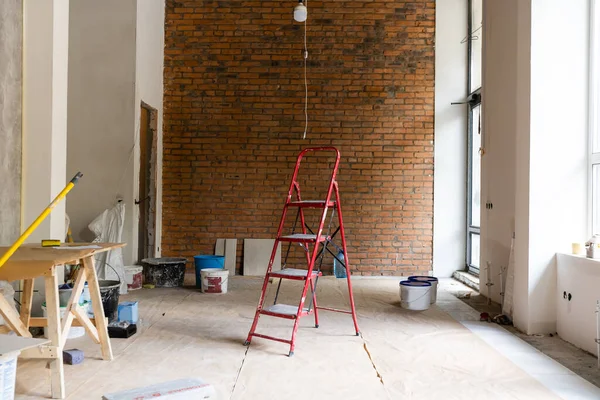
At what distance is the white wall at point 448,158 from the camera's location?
7.12 metres

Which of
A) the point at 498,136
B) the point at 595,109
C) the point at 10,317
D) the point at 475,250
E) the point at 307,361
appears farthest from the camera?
the point at 475,250

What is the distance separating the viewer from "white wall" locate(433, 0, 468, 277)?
7.12 m

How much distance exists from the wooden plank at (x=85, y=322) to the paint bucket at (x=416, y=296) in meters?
2.86

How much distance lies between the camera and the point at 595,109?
158 inches

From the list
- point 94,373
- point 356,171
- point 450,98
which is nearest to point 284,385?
point 94,373

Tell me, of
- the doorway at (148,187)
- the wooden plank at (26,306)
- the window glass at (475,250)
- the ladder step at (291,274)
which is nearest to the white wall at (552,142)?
the ladder step at (291,274)

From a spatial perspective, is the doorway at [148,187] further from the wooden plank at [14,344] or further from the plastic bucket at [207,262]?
the wooden plank at [14,344]

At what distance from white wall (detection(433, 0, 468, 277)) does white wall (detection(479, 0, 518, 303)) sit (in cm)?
136

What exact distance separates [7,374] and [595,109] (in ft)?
13.9

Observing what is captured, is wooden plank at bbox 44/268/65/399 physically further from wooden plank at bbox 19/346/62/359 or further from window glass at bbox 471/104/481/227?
window glass at bbox 471/104/481/227

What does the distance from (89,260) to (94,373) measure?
0.68 meters

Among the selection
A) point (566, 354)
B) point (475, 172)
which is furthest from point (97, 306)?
point (475, 172)

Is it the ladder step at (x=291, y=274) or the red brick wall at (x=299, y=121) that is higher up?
the red brick wall at (x=299, y=121)

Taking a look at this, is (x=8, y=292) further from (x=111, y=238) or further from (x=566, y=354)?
(x=566, y=354)
